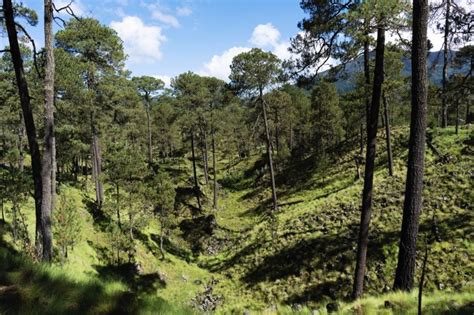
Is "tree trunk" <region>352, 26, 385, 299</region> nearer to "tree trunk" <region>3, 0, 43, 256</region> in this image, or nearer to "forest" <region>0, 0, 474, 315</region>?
"forest" <region>0, 0, 474, 315</region>

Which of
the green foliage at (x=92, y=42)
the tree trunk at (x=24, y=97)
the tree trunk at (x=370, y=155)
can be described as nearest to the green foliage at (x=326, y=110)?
the green foliage at (x=92, y=42)

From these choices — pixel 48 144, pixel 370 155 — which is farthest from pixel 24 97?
pixel 370 155

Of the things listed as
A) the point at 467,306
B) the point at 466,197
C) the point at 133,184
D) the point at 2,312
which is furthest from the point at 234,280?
the point at 2,312

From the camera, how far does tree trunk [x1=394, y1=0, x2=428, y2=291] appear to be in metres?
7.49

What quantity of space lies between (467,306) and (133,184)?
2081 centimetres

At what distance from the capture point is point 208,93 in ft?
117

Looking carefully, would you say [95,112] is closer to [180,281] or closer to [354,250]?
[180,281]

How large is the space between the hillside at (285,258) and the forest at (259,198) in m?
0.07

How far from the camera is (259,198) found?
40375 mm

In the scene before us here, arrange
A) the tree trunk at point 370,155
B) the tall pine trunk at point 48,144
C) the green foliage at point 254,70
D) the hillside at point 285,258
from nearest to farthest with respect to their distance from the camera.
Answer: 1. the hillside at point 285,258
2. the tree trunk at point 370,155
3. the tall pine trunk at point 48,144
4. the green foliage at point 254,70

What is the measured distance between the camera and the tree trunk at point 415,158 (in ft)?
24.6

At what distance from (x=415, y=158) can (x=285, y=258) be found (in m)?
14.2

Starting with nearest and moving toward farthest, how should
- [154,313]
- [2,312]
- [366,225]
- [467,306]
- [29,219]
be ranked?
[2,312]
[154,313]
[467,306]
[366,225]
[29,219]

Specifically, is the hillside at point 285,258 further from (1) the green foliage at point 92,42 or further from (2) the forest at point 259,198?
(1) the green foliage at point 92,42
